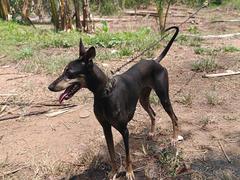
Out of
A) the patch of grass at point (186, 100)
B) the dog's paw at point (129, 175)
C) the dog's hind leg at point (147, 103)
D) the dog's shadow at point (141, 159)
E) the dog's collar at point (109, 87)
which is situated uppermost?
the dog's collar at point (109, 87)

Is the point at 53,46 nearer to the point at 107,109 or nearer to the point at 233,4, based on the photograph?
the point at 107,109

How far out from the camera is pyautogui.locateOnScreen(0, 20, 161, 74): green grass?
23.9 feet

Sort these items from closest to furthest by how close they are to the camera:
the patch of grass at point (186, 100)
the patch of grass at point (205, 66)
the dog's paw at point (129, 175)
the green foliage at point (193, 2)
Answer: the dog's paw at point (129, 175)
the patch of grass at point (186, 100)
the patch of grass at point (205, 66)
the green foliage at point (193, 2)

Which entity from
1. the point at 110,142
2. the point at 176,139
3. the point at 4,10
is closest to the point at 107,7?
the point at 4,10

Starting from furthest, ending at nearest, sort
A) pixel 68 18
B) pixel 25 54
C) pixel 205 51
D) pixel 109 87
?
1. pixel 68 18
2. pixel 205 51
3. pixel 25 54
4. pixel 109 87

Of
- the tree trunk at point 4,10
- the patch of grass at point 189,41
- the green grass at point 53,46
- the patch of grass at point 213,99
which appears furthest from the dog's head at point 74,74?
the tree trunk at point 4,10

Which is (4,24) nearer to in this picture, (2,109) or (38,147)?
(2,109)

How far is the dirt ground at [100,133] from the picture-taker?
4238 mm

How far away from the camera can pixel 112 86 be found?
11.7 feet

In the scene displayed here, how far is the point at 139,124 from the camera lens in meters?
5.15

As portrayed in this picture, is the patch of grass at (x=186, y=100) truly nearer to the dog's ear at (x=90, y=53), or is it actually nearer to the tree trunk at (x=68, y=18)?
the dog's ear at (x=90, y=53)

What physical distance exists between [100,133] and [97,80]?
1.59m

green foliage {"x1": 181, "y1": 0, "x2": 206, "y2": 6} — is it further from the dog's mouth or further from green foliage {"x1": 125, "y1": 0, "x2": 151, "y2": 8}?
the dog's mouth

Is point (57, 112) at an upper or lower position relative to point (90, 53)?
lower
